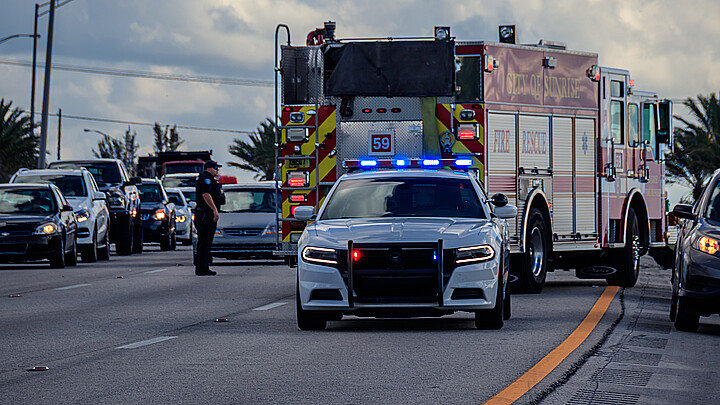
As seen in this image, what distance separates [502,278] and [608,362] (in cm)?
253

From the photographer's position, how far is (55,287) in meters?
20.1

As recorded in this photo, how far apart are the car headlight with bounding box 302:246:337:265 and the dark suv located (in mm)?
19963

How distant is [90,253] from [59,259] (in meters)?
3.39

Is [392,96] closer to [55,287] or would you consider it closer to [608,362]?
[55,287]

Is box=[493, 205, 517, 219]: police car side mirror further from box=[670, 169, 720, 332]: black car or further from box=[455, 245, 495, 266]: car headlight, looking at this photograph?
box=[670, 169, 720, 332]: black car

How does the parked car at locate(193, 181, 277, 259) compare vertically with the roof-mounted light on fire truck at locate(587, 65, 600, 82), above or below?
below

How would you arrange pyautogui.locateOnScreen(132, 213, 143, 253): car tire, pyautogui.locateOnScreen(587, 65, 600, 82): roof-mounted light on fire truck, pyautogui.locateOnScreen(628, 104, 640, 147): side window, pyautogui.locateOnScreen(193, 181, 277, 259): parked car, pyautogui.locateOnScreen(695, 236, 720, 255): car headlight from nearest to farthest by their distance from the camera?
pyautogui.locateOnScreen(695, 236, 720, 255): car headlight, pyautogui.locateOnScreen(587, 65, 600, 82): roof-mounted light on fire truck, pyautogui.locateOnScreen(628, 104, 640, 147): side window, pyautogui.locateOnScreen(193, 181, 277, 259): parked car, pyautogui.locateOnScreen(132, 213, 143, 253): car tire

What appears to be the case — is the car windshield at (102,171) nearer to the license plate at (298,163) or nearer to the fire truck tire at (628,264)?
the license plate at (298,163)

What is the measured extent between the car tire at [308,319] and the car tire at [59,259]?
13948 mm

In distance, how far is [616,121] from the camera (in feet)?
66.1

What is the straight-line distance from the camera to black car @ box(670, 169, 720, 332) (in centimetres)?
1215

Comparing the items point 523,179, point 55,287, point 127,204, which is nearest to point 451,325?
point 523,179

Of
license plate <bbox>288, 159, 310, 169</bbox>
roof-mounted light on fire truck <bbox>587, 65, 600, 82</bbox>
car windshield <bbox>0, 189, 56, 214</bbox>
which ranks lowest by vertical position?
car windshield <bbox>0, 189, 56, 214</bbox>

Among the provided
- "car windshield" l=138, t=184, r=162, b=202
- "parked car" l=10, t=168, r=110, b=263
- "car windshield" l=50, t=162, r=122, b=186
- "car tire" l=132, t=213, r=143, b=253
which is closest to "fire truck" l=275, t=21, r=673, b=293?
"parked car" l=10, t=168, r=110, b=263
